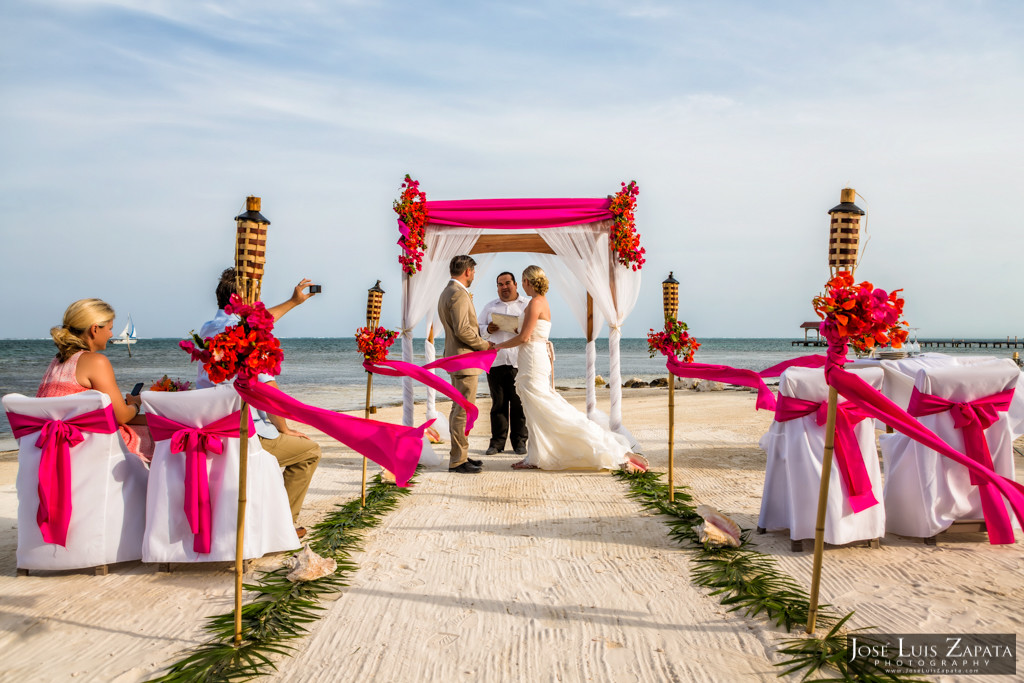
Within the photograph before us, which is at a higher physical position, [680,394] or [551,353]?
[551,353]

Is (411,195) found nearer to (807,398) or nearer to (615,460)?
(615,460)

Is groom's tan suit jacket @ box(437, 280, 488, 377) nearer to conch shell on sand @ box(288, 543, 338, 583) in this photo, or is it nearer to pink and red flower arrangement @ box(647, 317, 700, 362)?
pink and red flower arrangement @ box(647, 317, 700, 362)

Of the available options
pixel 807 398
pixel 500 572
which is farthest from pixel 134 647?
pixel 807 398

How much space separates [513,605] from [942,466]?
10.3 feet

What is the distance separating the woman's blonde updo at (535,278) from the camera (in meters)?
7.55

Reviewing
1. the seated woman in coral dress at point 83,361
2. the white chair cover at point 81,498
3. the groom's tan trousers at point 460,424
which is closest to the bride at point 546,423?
the groom's tan trousers at point 460,424

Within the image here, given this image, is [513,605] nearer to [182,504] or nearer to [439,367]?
[182,504]

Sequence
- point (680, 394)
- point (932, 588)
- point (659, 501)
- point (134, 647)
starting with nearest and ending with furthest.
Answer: point (134, 647), point (932, 588), point (659, 501), point (680, 394)

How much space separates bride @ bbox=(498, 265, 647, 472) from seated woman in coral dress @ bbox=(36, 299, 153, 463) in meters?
3.98

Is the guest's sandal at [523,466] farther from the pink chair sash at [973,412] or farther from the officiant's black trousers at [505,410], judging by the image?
the pink chair sash at [973,412]

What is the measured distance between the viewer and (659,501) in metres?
5.82

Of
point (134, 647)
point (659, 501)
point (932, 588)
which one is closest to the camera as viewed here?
point (134, 647)

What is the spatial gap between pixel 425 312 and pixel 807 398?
17.9 ft

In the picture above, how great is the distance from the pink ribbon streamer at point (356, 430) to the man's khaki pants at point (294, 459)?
1151 mm
